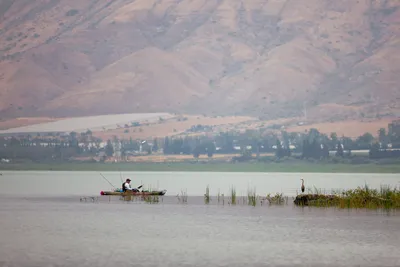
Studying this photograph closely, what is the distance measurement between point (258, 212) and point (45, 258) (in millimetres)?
34438

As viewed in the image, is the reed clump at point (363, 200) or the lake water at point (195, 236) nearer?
the lake water at point (195, 236)

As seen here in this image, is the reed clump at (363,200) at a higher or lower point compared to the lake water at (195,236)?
higher

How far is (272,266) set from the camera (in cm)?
4897

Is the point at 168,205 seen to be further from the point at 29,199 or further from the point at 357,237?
the point at 357,237

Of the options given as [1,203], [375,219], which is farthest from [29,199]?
[375,219]

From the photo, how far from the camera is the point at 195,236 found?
6266 centimetres

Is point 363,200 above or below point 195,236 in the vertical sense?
above

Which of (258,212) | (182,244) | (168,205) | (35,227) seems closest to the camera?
(182,244)

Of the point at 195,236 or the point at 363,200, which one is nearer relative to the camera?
the point at 195,236

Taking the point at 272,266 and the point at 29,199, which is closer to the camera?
the point at 272,266

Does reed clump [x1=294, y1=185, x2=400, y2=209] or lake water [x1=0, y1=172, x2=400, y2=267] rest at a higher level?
reed clump [x1=294, y1=185, x2=400, y2=209]

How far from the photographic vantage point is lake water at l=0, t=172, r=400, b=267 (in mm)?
51188

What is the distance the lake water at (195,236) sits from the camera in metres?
51.2

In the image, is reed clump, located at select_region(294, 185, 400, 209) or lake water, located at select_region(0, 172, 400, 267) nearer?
lake water, located at select_region(0, 172, 400, 267)
